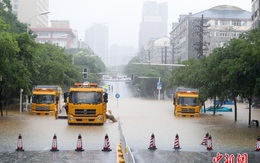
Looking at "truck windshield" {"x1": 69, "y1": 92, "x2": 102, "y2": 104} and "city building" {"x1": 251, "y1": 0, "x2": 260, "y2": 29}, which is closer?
"truck windshield" {"x1": 69, "y1": 92, "x2": 102, "y2": 104}

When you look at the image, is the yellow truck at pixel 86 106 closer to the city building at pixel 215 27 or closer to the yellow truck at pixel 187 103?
the yellow truck at pixel 187 103

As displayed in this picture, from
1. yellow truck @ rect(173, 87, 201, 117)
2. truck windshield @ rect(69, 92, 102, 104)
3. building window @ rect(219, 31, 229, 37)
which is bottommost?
yellow truck @ rect(173, 87, 201, 117)

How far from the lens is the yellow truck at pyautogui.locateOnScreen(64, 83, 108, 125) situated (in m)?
30.6

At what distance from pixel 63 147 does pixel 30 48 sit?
2026cm

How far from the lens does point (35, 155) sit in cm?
1686

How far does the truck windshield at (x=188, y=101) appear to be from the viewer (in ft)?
148

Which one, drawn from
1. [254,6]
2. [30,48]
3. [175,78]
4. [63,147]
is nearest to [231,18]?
[254,6]

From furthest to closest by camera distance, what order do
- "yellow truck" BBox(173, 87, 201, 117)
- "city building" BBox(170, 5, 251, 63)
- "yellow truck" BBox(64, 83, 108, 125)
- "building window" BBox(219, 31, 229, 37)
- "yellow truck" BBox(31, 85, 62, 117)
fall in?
1. "building window" BBox(219, 31, 229, 37)
2. "city building" BBox(170, 5, 251, 63)
3. "yellow truck" BBox(173, 87, 201, 117)
4. "yellow truck" BBox(31, 85, 62, 117)
5. "yellow truck" BBox(64, 83, 108, 125)

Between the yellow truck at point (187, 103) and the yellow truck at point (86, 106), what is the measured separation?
15.3 m

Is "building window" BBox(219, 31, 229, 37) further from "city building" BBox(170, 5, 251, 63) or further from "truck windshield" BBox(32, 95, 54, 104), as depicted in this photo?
"truck windshield" BBox(32, 95, 54, 104)

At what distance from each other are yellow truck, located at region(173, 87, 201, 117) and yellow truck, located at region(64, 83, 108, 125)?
50.1 feet

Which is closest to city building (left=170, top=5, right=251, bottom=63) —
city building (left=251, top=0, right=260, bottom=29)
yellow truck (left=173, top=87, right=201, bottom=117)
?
city building (left=251, top=0, right=260, bottom=29)

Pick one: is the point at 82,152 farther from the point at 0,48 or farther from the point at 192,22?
the point at 192,22

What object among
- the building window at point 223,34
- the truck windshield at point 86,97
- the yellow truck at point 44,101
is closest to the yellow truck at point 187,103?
the yellow truck at point 44,101
